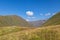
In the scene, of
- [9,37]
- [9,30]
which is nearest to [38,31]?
[9,37]

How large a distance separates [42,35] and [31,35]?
17.4 feet

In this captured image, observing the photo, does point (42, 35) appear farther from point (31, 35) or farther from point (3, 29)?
point (3, 29)

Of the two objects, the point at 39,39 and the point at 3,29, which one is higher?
the point at 3,29

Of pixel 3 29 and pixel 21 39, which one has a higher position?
pixel 3 29

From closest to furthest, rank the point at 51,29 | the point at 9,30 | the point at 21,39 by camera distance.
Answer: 1. the point at 21,39
2. the point at 51,29
3. the point at 9,30

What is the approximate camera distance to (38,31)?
75938mm

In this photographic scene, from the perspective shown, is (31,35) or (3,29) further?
(3,29)

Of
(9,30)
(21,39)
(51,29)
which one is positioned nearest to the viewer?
(21,39)

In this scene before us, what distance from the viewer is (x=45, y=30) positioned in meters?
75.6

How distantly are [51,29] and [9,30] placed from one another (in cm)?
4107

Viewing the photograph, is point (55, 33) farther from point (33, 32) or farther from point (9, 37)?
point (9, 37)

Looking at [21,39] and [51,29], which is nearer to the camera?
[21,39]

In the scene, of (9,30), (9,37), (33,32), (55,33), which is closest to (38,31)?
(33,32)

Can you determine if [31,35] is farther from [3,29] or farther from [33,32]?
[3,29]
